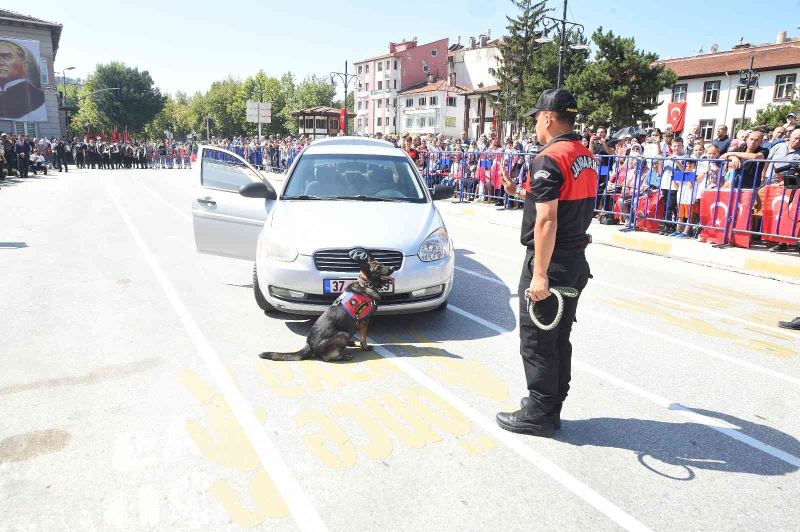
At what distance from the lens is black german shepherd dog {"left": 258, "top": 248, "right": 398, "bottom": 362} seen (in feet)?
14.1

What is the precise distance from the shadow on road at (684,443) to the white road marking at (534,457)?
0.31 meters

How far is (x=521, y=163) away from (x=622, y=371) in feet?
30.3

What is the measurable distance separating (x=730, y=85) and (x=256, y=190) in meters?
53.7

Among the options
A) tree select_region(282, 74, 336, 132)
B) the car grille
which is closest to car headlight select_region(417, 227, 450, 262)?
the car grille

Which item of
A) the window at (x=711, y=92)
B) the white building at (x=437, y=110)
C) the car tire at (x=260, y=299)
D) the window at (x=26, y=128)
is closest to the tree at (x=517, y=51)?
the window at (x=711, y=92)

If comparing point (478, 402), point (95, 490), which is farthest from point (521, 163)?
point (95, 490)

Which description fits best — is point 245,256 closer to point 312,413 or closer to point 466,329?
point 466,329

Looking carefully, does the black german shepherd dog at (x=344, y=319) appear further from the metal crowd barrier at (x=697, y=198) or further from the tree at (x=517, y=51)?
the tree at (x=517, y=51)

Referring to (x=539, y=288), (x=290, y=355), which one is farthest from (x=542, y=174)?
(x=290, y=355)

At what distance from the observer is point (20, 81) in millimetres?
50250

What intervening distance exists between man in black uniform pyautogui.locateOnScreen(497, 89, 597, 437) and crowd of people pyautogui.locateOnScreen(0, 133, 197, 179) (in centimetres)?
2721

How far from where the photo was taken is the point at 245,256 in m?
6.27

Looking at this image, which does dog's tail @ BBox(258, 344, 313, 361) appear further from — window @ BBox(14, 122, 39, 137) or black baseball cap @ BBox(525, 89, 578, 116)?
window @ BBox(14, 122, 39, 137)

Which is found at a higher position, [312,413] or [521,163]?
[521,163]
